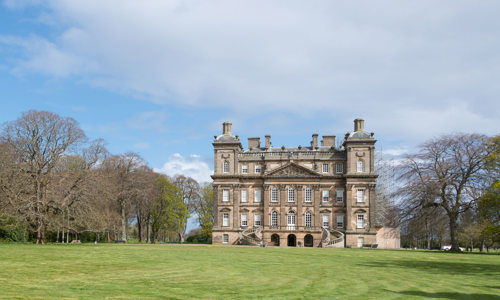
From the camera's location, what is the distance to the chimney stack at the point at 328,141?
6594cm

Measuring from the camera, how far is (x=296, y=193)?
6241 centimetres

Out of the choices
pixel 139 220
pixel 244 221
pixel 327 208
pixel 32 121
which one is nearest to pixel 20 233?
pixel 32 121

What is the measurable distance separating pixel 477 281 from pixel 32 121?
3675 centimetres

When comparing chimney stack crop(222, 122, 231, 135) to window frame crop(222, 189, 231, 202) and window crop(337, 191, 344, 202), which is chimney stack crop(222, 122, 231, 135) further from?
window crop(337, 191, 344, 202)

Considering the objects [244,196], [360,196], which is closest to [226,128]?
[244,196]

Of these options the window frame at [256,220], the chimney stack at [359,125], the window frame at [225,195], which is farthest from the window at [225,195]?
the chimney stack at [359,125]

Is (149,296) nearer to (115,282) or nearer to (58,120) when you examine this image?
(115,282)

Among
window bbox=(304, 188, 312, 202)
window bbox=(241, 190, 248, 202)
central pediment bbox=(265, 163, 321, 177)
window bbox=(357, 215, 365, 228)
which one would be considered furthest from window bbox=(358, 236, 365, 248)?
window bbox=(241, 190, 248, 202)

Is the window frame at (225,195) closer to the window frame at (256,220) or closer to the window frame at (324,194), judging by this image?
the window frame at (256,220)

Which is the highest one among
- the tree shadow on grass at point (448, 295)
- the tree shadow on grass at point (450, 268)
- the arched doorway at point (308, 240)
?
the tree shadow on grass at point (448, 295)

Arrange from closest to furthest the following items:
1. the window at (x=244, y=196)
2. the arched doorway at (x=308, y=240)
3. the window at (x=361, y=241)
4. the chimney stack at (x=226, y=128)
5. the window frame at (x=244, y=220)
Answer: the window at (x=361, y=241) → the arched doorway at (x=308, y=240) → the window frame at (x=244, y=220) → the window at (x=244, y=196) → the chimney stack at (x=226, y=128)

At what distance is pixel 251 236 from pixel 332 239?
10.8 m

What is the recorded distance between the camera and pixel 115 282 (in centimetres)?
1358

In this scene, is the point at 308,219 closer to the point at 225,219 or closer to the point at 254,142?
the point at 225,219
